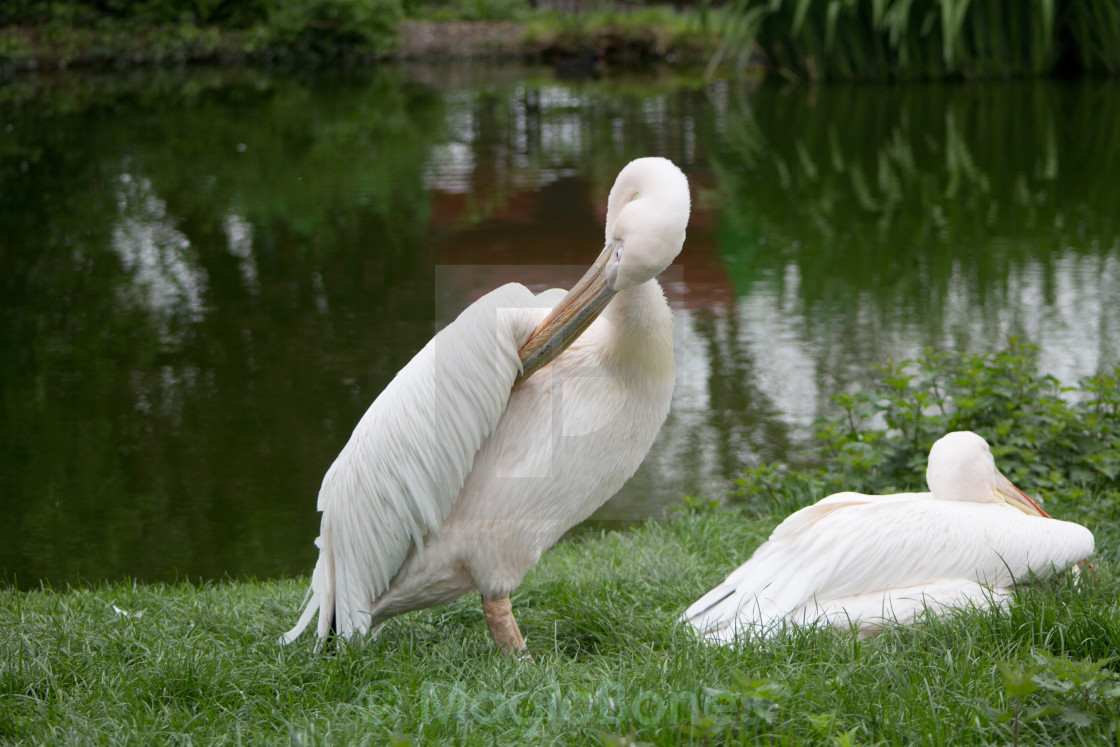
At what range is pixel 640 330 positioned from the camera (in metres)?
2.38

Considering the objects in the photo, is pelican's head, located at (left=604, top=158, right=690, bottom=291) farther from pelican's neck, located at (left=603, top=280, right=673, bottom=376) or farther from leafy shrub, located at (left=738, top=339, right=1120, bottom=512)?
leafy shrub, located at (left=738, top=339, right=1120, bottom=512)

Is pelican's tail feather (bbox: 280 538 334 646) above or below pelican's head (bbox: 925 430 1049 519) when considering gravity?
below

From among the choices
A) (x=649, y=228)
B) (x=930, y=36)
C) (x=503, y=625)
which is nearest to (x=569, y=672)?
(x=503, y=625)

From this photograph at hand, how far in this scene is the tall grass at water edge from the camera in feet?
46.3

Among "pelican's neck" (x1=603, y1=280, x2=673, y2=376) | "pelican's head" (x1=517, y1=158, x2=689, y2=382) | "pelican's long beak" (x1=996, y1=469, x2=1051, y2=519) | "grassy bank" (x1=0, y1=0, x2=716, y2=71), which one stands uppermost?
Result: "grassy bank" (x1=0, y1=0, x2=716, y2=71)

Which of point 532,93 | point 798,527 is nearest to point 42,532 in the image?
point 798,527

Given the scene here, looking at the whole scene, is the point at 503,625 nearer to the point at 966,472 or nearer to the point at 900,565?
the point at 900,565

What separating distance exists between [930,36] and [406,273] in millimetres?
10687

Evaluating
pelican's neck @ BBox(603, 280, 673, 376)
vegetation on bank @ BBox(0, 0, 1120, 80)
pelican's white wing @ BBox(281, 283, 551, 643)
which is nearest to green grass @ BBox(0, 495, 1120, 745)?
pelican's white wing @ BBox(281, 283, 551, 643)

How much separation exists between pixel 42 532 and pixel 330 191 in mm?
5956

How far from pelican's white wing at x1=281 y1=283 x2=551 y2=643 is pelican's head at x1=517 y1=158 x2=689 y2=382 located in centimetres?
8

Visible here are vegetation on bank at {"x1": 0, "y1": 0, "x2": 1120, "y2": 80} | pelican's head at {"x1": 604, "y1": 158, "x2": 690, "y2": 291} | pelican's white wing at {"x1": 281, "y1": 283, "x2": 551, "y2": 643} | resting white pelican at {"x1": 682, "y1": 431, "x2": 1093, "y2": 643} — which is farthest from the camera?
vegetation on bank at {"x1": 0, "y1": 0, "x2": 1120, "y2": 80}

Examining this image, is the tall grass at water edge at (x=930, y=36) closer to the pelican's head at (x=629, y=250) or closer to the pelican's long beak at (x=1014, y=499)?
the pelican's long beak at (x=1014, y=499)

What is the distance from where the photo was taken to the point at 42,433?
4965 millimetres
